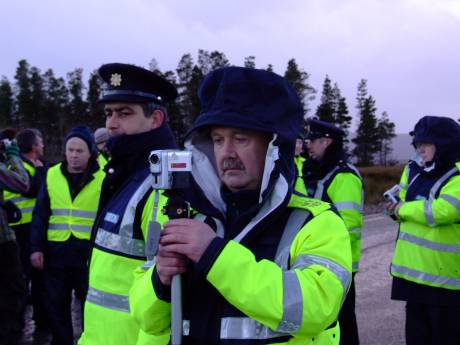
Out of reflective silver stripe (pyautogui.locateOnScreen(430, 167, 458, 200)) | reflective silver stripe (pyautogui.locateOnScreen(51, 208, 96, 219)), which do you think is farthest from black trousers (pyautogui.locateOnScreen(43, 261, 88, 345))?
reflective silver stripe (pyautogui.locateOnScreen(430, 167, 458, 200))

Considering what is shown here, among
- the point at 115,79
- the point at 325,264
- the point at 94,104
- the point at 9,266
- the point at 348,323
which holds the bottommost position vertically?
the point at 348,323

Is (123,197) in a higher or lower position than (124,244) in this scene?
higher

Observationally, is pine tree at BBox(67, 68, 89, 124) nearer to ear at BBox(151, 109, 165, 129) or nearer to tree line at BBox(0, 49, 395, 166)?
tree line at BBox(0, 49, 395, 166)

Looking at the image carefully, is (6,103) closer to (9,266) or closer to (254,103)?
(9,266)

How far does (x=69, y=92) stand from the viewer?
197ft

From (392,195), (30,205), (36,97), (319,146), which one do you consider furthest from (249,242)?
(36,97)

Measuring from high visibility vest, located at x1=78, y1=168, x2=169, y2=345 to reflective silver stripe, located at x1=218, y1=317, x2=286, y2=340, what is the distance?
2.91ft

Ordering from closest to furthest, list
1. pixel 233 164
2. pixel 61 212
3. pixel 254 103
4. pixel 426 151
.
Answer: pixel 254 103, pixel 233 164, pixel 426 151, pixel 61 212

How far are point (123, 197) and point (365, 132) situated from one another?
59920 millimetres

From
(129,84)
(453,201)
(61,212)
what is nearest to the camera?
(129,84)

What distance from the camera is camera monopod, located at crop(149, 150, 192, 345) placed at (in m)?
1.63

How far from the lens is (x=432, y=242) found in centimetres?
444

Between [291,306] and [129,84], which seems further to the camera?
[129,84]

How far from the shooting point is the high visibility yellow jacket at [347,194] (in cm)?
546
